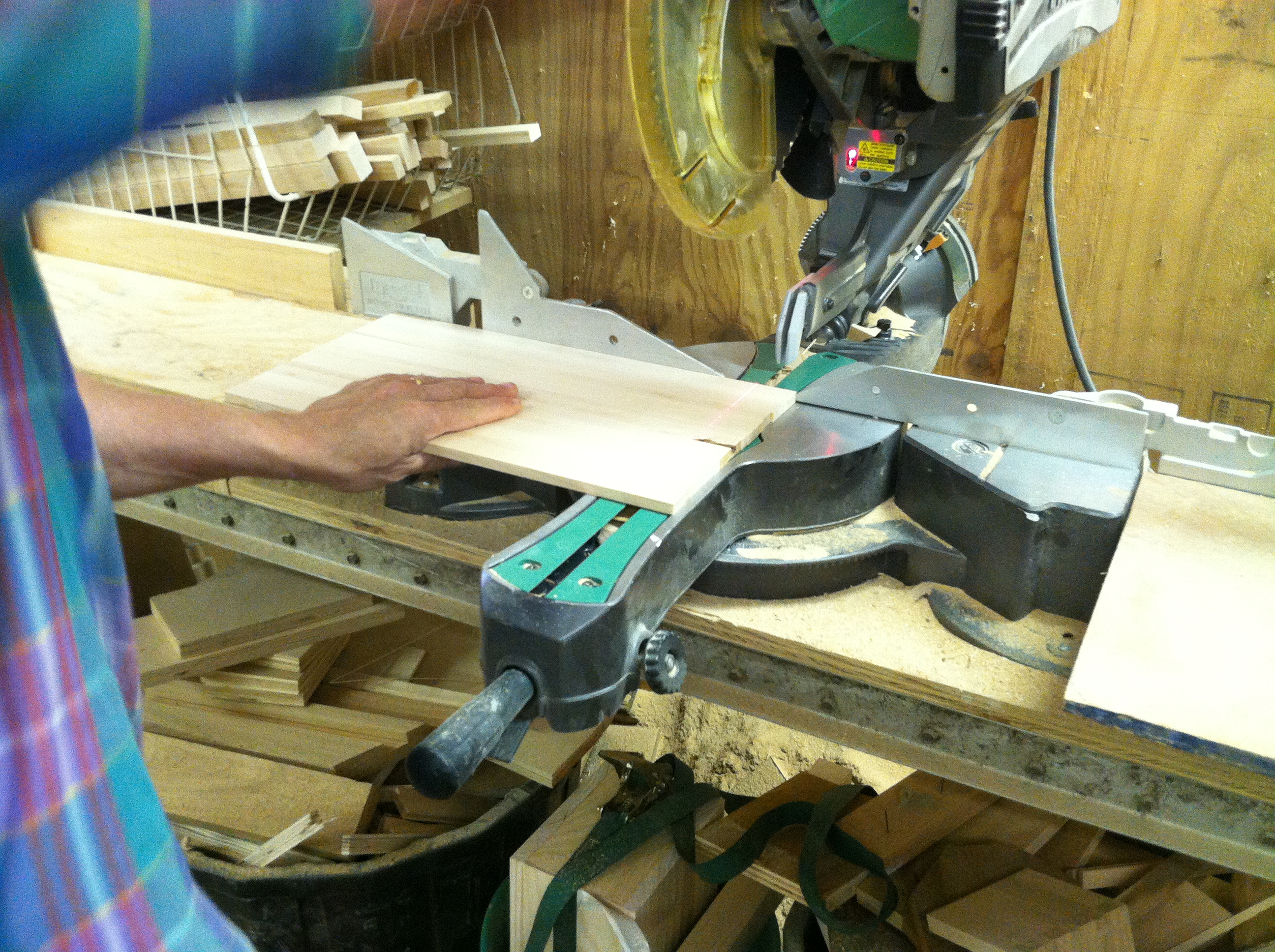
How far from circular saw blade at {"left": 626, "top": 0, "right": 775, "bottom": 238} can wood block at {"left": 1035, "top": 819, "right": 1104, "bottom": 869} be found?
38.5 inches

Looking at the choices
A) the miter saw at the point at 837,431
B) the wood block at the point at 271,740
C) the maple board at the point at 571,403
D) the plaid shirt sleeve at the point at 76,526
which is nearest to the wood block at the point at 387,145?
the maple board at the point at 571,403

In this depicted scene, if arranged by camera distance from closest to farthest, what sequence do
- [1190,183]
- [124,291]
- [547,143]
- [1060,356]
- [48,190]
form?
1. [48,190]
2. [124,291]
3. [1190,183]
4. [1060,356]
5. [547,143]

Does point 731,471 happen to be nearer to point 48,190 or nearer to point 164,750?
point 48,190

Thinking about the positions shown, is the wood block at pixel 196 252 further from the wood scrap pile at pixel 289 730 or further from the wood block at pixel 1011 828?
the wood block at pixel 1011 828

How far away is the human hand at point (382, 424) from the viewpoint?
1.15m

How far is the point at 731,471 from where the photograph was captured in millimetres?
1113

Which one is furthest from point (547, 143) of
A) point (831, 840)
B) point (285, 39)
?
point (285, 39)

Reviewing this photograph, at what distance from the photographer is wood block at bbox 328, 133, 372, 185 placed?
1.90 meters

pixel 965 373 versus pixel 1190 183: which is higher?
pixel 1190 183

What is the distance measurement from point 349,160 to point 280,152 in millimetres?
133

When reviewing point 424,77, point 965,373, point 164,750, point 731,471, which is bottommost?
point 164,750

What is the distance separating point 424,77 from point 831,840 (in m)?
1.82

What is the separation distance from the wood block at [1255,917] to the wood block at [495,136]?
1666mm

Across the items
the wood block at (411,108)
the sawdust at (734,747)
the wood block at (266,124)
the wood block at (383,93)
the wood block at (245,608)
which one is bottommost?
the sawdust at (734,747)
